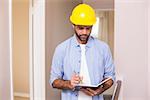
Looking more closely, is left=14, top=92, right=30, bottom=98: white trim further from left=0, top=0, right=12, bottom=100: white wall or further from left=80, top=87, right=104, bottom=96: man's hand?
left=80, top=87, right=104, bottom=96: man's hand

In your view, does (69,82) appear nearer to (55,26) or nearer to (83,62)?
(83,62)

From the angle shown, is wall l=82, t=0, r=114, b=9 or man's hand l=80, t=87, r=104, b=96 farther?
wall l=82, t=0, r=114, b=9

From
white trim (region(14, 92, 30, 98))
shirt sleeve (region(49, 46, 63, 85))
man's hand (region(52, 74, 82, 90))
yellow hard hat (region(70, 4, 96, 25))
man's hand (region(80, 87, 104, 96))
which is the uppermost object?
yellow hard hat (region(70, 4, 96, 25))

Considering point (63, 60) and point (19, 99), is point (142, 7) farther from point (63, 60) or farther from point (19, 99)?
point (19, 99)

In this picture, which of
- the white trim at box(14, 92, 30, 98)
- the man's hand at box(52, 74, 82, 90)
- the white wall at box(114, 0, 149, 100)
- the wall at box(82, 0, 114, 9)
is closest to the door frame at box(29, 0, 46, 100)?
the white trim at box(14, 92, 30, 98)

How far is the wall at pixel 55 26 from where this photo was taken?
8.73 ft

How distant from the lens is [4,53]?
5.23 feet

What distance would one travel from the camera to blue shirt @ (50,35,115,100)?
1.77 metres

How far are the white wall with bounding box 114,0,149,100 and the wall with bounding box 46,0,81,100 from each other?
722 millimetres

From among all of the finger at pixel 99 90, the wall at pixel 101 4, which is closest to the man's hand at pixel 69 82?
the finger at pixel 99 90

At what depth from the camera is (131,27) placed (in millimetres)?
2363

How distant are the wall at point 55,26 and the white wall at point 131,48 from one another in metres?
0.72

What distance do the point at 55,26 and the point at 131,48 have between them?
942 millimetres

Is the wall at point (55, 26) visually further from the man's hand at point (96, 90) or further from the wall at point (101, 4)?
the man's hand at point (96, 90)
